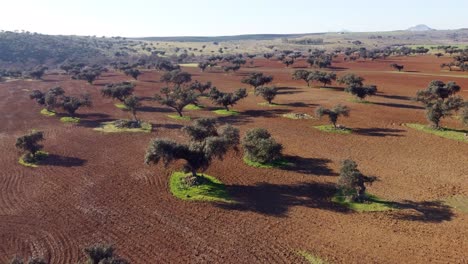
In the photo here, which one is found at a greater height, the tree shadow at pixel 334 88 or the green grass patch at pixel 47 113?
the tree shadow at pixel 334 88

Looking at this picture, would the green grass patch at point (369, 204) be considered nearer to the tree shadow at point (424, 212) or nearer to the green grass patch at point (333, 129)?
the tree shadow at point (424, 212)

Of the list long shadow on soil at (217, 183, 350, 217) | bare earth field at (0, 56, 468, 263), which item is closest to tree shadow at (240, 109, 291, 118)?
bare earth field at (0, 56, 468, 263)

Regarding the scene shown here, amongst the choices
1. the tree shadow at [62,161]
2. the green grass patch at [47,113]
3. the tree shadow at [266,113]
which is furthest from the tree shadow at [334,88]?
the tree shadow at [62,161]

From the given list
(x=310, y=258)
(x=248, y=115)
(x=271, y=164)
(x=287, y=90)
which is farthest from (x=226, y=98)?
(x=310, y=258)

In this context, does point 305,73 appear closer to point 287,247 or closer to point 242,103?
point 242,103

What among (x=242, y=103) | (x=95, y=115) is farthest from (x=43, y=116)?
(x=242, y=103)

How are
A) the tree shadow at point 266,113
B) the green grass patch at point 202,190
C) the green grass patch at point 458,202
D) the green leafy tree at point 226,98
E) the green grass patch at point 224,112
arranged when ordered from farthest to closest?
the green leafy tree at point 226,98 → the green grass patch at point 224,112 → the tree shadow at point 266,113 → the green grass patch at point 202,190 → the green grass patch at point 458,202
